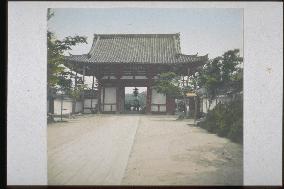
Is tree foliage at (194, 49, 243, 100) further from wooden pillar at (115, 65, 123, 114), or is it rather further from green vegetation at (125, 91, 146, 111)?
wooden pillar at (115, 65, 123, 114)

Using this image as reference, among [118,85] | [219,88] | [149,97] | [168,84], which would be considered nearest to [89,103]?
[118,85]

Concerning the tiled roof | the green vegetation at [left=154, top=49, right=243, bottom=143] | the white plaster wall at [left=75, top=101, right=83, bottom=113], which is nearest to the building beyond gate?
the tiled roof

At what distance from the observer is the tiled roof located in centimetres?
427

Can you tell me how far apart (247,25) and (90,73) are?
2387mm

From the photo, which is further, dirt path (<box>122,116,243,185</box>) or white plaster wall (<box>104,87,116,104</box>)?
white plaster wall (<box>104,87,116,104</box>)

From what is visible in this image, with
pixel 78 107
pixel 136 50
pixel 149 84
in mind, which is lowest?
pixel 78 107

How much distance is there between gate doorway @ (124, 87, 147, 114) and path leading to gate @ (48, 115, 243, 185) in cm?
16

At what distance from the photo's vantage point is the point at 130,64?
15.0 feet

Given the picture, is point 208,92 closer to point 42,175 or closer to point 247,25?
point 247,25

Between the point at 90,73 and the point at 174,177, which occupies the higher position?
the point at 90,73

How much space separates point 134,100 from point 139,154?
2.87 ft

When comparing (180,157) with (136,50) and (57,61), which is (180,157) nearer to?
(136,50)

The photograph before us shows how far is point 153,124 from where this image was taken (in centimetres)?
428

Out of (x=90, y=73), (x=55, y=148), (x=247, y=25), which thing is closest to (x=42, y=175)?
(x=55, y=148)
